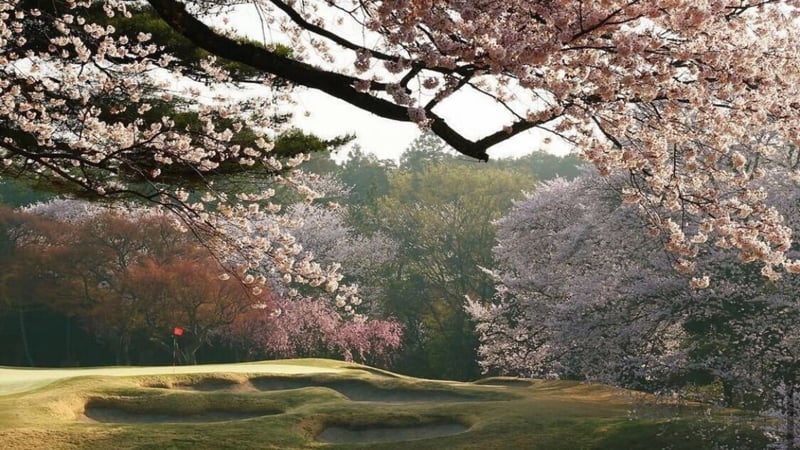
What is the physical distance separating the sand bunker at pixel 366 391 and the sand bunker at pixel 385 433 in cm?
404

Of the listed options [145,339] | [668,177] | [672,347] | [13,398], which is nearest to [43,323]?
[145,339]

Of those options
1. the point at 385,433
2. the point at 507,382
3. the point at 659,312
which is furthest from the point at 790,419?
the point at 507,382

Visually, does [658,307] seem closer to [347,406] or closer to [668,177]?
[347,406]

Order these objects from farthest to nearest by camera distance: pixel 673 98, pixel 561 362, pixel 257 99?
pixel 561 362 → pixel 257 99 → pixel 673 98

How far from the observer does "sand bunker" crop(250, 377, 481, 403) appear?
2375cm

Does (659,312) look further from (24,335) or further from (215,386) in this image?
(24,335)

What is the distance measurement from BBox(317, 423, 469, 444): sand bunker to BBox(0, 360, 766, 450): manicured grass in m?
0.03

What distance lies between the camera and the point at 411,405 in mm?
21641

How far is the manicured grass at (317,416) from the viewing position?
16.7 metres

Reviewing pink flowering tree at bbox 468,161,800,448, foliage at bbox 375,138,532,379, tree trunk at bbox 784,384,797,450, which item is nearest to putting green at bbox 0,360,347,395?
pink flowering tree at bbox 468,161,800,448

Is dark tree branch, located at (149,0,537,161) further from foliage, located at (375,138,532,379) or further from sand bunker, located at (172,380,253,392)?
foliage, located at (375,138,532,379)

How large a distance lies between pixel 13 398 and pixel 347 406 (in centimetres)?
717

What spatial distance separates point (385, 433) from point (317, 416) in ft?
4.99

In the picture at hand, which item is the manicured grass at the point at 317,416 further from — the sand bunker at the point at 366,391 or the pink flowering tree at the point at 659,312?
the pink flowering tree at the point at 659,312
